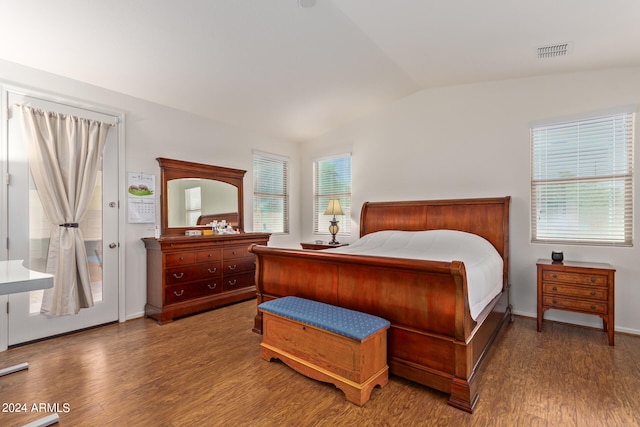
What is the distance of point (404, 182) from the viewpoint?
181 inches

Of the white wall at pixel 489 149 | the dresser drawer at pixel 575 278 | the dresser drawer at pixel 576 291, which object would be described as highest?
the white wall at pixel 489 149

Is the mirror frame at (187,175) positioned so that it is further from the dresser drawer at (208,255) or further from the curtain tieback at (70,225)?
the curtain tieback at (70,225)

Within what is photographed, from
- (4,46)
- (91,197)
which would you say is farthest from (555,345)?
(4,46)

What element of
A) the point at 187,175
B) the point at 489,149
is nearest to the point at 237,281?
the point at 187,175

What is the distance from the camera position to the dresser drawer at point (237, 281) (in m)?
4.16

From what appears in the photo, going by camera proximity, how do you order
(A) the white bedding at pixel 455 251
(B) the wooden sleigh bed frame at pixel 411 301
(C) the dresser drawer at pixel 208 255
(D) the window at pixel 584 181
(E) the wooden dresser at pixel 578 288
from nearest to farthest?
(B) the wooden sleigh bed frame at pixel 411 301
(A) the white bedding at pixel 455 251
(E) the wooden dresser at pixel 578 288
(D) the window at pixel 584 181
(C) the dresser drawer at pixel 208 255

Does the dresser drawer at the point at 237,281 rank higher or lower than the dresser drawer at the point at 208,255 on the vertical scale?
lower

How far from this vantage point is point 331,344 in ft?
7.02

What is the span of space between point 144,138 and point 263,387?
310cm

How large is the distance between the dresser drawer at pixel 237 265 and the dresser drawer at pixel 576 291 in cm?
350

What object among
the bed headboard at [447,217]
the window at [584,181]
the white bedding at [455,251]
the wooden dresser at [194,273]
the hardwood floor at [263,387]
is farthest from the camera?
the bed headboard at [447,217]

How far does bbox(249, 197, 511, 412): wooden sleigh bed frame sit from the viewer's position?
1990 millimetres

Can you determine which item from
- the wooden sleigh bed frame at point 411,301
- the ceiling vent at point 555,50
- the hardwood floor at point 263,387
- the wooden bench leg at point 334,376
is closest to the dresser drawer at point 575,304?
the hardwood floor at point 263,387

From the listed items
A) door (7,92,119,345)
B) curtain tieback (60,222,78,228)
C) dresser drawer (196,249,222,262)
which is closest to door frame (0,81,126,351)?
door (7,92,119,345)
